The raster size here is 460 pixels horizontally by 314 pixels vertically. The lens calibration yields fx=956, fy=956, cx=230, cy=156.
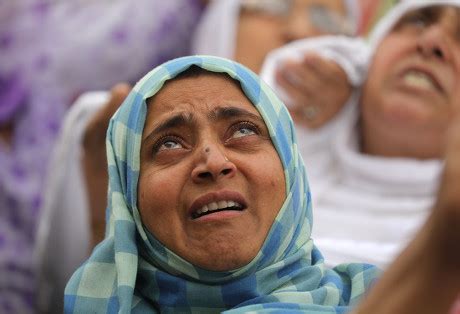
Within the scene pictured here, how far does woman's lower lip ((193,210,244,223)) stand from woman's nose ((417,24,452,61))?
3.73ft

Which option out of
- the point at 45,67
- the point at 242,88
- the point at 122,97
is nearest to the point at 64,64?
the point at 45,67

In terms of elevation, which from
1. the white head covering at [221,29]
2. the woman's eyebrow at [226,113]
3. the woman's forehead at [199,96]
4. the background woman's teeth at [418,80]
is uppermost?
the white head covering at [221,29]

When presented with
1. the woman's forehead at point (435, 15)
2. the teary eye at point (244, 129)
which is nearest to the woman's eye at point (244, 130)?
the teary eye at point (244, 129)

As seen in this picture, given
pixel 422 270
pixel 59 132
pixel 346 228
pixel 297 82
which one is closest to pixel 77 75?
pixel 59 132

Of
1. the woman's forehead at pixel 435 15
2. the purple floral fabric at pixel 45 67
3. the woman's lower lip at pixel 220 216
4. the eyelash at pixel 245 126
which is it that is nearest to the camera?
the woman's lower lip at pixel 220 216

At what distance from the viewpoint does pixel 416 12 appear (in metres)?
2.35

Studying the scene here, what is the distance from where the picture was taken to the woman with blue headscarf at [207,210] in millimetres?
1185

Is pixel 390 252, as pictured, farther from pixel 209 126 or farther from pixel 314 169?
pixel 209 126

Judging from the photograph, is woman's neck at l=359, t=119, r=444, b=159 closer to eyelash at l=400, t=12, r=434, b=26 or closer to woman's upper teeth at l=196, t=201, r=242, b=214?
eyelash at l=400, t=12, r=434, b=26

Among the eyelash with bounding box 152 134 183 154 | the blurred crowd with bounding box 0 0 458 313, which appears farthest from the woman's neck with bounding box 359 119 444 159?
the eyelash with bounding box 152 134 183 154

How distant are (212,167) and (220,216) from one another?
6 centimetres

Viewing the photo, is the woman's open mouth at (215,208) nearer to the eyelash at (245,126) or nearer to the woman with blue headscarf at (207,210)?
the woman with blue headscarf at (207,210)

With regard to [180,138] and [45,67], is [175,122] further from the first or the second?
[45,67]

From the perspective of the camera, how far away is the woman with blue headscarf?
1.18m
